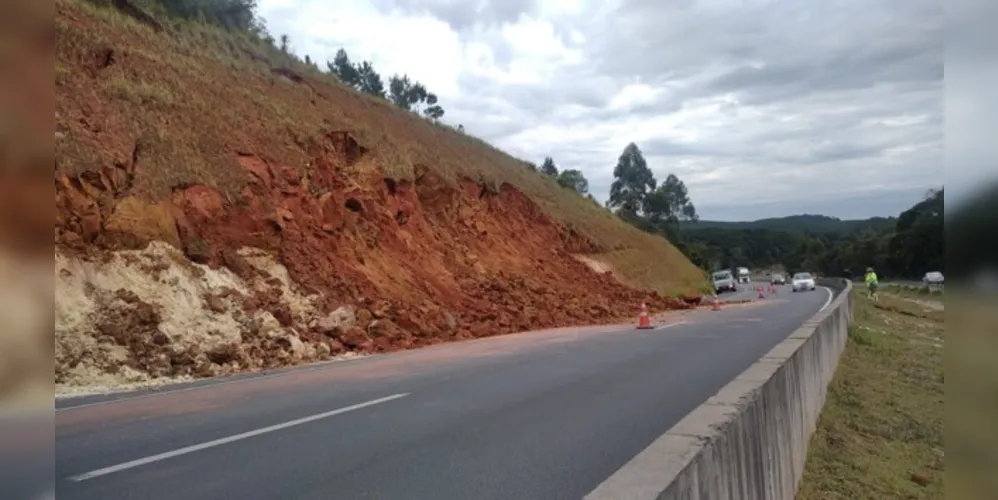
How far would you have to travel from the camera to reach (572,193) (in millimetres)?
51906

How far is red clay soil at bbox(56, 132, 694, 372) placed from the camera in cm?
1748

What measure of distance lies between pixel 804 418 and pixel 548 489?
3032mm

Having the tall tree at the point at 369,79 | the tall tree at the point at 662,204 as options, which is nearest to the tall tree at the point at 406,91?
the tall tree at the point at 369,79

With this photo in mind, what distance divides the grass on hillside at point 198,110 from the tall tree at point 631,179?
7312cm

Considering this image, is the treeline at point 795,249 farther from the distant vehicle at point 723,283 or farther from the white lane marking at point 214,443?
the white lane marking at point 214,443

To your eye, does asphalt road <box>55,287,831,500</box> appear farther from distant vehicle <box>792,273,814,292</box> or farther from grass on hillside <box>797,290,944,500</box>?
distant vehicle <box>792,273,814,292</box>

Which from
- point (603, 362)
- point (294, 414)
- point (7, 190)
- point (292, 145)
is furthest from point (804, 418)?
point (292, 145)

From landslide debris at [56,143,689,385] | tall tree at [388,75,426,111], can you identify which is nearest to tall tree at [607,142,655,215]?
tall tree at [388,75,426,111]

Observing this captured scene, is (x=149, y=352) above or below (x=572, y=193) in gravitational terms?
below

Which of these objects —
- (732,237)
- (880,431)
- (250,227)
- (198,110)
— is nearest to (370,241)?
(250,227)

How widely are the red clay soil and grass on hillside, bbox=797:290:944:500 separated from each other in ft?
31.5

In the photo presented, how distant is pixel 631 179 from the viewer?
11425 cm

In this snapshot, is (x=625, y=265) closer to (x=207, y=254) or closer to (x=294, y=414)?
(x=207, y=254)

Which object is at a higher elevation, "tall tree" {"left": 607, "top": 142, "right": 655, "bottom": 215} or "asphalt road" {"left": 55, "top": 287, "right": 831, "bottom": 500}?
"tall tree" {"left": 607, "top": 142, "right": 655, "bottom": 215}
